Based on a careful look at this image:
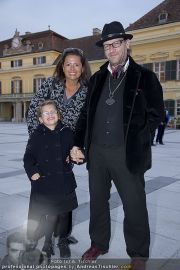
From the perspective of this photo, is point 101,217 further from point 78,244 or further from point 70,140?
point 70,140

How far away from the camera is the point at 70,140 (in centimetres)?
270

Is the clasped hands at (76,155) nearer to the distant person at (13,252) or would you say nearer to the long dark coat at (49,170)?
the long dark coat at (49,170)

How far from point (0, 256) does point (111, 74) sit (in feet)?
5.73

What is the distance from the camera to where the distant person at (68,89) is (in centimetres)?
280

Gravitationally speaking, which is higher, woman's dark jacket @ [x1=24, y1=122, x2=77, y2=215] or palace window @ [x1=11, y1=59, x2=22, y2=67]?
palace window @ [x1=11, y1=59, x2=22, y2=67]

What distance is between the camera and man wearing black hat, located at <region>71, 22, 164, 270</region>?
7.79 ft

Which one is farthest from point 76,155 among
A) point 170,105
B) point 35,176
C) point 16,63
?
point 16,63

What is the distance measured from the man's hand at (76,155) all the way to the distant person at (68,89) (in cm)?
22

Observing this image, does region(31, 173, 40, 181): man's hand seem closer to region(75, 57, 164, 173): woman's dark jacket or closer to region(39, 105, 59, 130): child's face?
region(39, 105, 59, 130): child's face

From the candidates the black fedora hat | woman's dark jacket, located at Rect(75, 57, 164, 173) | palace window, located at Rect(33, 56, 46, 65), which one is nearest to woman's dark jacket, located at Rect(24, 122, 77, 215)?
woman's dark jacket, located at Rect(75, 57, 164, 173)

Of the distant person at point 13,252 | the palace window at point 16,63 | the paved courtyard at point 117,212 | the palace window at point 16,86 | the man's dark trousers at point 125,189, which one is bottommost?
the paved courtyard at point 117,212

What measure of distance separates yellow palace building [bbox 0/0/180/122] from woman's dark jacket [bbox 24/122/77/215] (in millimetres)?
23589

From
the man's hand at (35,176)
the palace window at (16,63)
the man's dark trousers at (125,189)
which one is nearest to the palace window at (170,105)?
the palace window at (16,63)

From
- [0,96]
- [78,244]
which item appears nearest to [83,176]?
[78,244]
